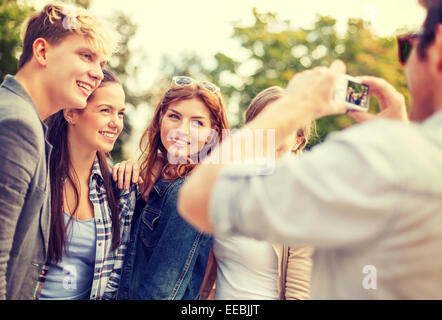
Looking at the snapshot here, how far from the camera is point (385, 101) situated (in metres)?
1.74

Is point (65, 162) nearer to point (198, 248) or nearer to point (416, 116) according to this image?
point (198, 248)

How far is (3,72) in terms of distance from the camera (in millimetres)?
19891

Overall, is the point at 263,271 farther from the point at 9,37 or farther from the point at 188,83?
the point at 9,37

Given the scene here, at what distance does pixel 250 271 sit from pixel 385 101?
128 centimetres

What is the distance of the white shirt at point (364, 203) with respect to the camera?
1.03 metres

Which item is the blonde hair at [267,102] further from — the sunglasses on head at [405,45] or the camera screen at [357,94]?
the sunglasses on head at [405,45]

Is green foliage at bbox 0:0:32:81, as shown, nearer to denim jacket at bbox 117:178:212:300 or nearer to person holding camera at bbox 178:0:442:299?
denim jacket at bbox 117:178:212:300

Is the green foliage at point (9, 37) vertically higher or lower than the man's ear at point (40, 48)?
higher

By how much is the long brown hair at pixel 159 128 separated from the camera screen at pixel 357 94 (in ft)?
4.95

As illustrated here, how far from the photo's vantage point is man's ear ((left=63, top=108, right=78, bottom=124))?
2830 millimetres

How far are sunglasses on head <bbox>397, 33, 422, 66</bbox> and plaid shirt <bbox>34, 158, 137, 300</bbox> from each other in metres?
2.01

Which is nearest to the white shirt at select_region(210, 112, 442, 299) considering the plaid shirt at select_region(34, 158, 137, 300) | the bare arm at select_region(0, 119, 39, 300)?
the bare arm at select_region(0, 119, 39, 300)

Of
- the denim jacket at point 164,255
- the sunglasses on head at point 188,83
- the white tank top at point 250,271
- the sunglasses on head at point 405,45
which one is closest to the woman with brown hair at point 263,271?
the white tank top at point 250,271
